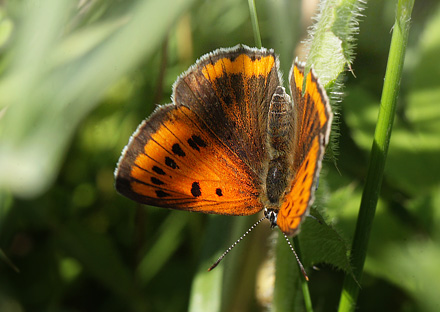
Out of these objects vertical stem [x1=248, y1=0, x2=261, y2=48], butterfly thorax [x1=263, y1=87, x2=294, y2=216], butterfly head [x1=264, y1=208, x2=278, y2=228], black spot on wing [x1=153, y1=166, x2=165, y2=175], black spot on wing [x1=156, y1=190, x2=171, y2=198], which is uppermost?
vertical stem [x1=248, y1=0, x2=261, y2=48]

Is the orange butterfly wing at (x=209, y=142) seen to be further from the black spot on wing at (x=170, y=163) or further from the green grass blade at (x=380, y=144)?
the green grass blade at (x=380, y=144)

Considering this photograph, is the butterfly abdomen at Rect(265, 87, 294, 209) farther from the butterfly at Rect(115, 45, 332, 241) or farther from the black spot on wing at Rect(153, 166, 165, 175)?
the black spot on wing at Rect(153, 166, 165, 175)

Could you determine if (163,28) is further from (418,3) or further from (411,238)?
(418,3)

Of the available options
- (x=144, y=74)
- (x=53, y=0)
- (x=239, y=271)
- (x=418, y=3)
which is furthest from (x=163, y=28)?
(x=418, y=3)

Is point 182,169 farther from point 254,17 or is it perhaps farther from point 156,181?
point 254,17

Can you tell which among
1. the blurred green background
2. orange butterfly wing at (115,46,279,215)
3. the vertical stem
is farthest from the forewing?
the vertical stem

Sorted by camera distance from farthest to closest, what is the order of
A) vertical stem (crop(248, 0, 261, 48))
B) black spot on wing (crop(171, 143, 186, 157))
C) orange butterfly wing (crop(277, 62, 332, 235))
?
black spot on wing (crop(171, 143, 186, 157)) < vertical stem (crop(248, 0, 261, 48)) < orange butterfly wing (crop(277, 62, 332, 235))

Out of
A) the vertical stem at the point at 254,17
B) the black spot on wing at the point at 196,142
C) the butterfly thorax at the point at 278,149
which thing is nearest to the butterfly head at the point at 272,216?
the butterfly thorax at the point at 278,149
